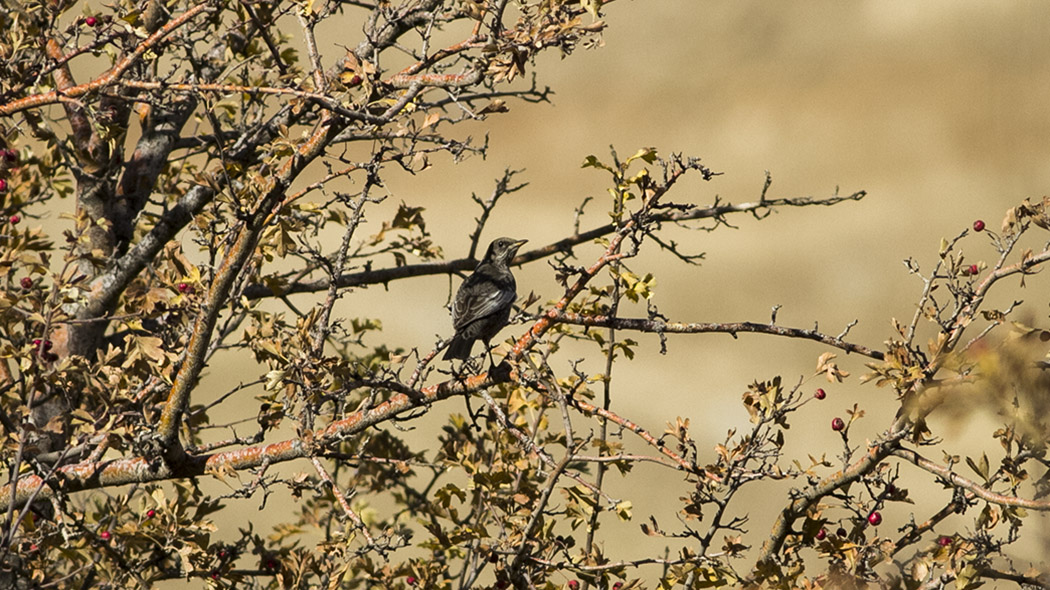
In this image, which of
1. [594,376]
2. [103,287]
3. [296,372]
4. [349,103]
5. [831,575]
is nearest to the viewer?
[831,575]

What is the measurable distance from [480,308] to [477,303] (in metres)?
0.07

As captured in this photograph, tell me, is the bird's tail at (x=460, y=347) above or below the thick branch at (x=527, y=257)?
below

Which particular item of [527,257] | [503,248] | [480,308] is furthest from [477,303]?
[503,248]

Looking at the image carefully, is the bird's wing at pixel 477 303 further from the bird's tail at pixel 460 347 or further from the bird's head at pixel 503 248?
the bird's head at pixel 503 248

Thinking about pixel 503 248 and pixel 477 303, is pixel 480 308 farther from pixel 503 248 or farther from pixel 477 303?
pixel 503 248

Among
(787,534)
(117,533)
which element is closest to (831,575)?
(787,534)

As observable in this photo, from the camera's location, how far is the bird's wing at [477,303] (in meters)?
5.70

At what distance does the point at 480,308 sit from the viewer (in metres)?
5.73

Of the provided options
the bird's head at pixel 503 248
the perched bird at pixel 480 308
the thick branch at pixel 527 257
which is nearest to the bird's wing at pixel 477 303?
the perched bird at pixel 480 308

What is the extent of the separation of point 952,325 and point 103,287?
13.2 feet

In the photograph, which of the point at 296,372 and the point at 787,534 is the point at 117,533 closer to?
the point at 296,372

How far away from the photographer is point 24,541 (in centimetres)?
430

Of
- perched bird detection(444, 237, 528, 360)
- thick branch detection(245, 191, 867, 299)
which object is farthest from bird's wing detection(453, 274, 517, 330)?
thick branch detection(245, 191, 867, 299)

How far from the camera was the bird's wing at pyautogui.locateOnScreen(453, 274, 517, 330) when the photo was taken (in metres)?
5.70
